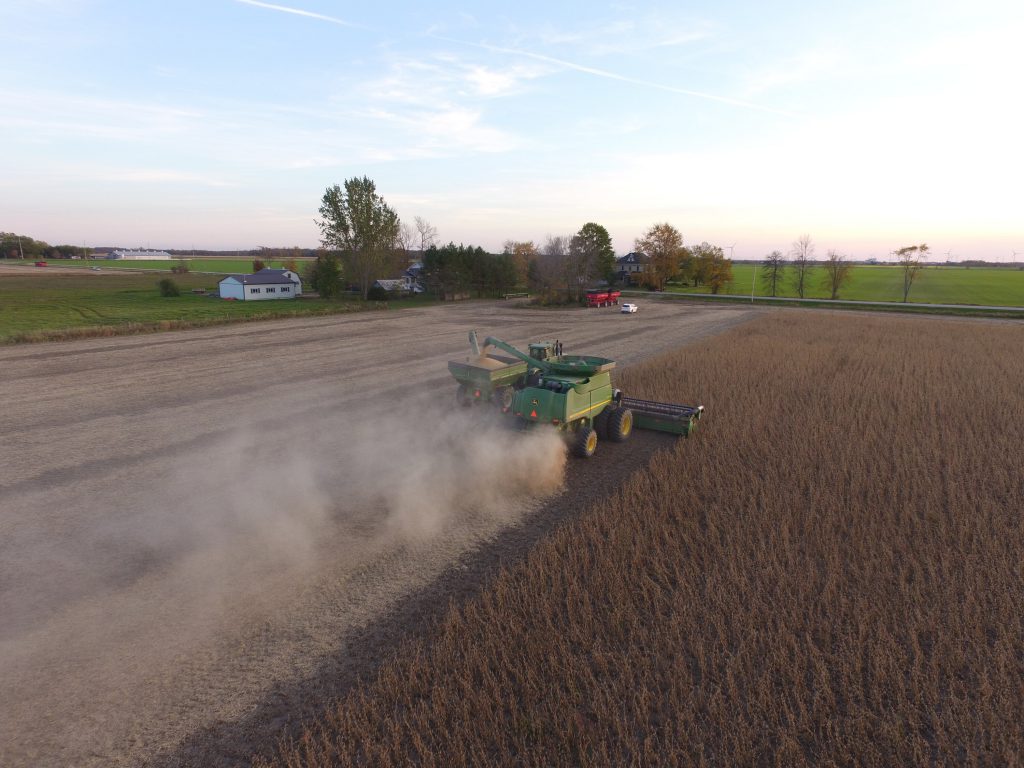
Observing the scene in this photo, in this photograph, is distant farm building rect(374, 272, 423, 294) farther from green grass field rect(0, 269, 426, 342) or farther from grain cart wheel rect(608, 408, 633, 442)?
grain cart wheel rect(608, 408, 633, 442)

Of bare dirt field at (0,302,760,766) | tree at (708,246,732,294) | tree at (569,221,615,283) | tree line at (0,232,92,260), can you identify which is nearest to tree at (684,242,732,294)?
tree at (708,246,732,294)

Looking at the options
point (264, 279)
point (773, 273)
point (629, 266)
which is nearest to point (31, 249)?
point (264, 279)

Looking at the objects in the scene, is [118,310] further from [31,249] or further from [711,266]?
[31,249]

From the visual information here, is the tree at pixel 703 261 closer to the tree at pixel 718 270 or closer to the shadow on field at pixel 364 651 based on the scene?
the tree at pixel 718 270

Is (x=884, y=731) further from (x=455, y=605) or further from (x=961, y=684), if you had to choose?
(x=455, y=605)

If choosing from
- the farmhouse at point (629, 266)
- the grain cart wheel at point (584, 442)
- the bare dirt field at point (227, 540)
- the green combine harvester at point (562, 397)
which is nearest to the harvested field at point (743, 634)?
the bare dirt field at point (227, 540)

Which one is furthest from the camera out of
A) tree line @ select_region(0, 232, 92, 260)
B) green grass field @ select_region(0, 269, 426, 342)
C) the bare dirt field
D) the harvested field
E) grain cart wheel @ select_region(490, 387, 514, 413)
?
tree line @ select_region(0, 232, 92, 260)
